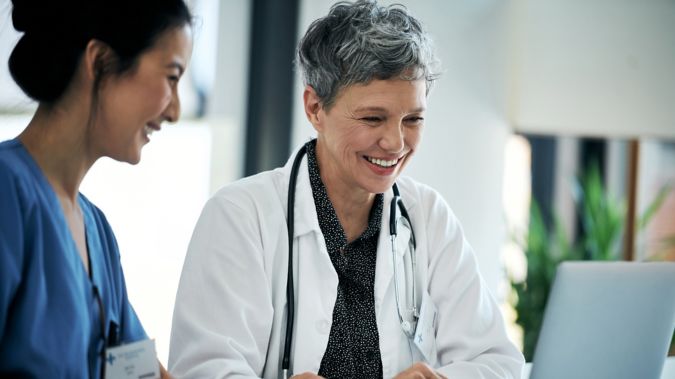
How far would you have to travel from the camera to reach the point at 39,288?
1229 mm

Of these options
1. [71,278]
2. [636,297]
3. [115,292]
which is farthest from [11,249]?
[636,297]

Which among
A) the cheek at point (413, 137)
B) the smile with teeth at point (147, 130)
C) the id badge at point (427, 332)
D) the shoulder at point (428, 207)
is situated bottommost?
the id badge at point (427, 332)

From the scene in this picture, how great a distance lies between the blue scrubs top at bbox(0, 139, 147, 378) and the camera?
47.3 inches

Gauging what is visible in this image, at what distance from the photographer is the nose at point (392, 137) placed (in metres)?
1.95

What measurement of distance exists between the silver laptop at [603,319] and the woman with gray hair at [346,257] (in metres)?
0.16

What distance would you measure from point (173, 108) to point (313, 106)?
0.70 meters

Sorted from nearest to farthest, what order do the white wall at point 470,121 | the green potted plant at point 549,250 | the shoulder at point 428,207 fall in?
the shoulder at point 428,207
the white wall at point 470,121
the green potted plant at point 549,250

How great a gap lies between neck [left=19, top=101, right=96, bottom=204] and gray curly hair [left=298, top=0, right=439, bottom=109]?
76cm

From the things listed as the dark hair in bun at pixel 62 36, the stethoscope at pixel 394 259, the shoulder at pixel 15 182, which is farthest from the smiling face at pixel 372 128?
the shoulder at pixel 15 182

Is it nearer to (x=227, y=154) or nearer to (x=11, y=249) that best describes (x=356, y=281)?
(x=11, y=249)

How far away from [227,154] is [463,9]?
1577mm

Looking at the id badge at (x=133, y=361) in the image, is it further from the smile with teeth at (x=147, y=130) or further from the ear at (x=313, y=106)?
the ear at (x=313, y=106)

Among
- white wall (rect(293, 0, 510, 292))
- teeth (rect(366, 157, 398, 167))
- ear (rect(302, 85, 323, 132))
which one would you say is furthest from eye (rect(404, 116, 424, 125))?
white wall (rect(293, 0, 510, 292))

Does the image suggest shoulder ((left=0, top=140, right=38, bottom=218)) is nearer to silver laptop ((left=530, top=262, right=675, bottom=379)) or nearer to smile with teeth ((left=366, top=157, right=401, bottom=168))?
smile with teeth ((left=366, top=157, right=401, bottom=168))
